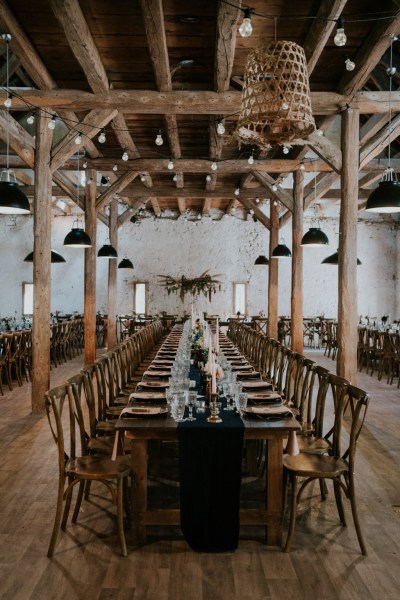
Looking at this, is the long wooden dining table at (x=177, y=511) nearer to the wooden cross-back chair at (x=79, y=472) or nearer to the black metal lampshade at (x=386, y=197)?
the wooden cross-back chair at (x=79, y=472)

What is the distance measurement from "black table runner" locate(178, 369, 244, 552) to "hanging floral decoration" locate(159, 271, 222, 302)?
1312 cm

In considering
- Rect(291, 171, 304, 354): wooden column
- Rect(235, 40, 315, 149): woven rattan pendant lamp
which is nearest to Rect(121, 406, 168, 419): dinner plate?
Rect(235, 40, 315, 149): woven rattan pendant lamp

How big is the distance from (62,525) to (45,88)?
16.3 ft

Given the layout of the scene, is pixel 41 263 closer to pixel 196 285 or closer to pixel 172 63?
pixel 172 63

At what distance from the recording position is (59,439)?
10.2 feet

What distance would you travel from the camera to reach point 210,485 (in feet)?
10.1

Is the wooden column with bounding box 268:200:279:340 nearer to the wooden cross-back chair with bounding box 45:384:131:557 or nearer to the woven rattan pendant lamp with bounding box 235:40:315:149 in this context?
the woven rattan pendant lamp with bounding box 235:40:315:149

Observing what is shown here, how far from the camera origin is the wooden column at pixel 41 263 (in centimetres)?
662

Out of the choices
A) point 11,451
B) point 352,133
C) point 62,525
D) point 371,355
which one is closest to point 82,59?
point 352,133

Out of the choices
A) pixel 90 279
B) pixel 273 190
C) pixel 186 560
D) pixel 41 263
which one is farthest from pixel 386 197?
pixel 90 279

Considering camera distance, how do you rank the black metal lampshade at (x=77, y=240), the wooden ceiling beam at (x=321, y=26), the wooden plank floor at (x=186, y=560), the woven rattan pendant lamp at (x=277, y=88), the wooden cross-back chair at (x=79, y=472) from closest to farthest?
1. the wooden plank floor at (x=186, y=560)
2. the wooden cross-back chair at (x=79, y=472)
3. the woven rattan pendant lamp at (x=277, y=88)
4. the wooden ceiling beam at (x=321, y=26)
5. the black metal lampshade at (x=77, y=240)

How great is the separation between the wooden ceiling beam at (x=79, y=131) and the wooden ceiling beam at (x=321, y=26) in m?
2.46

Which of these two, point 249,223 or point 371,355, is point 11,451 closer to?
point 371,355

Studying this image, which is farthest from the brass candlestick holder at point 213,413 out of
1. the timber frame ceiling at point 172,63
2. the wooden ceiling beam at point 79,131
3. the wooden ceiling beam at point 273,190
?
the wooden ceiling beam at point 273,190
